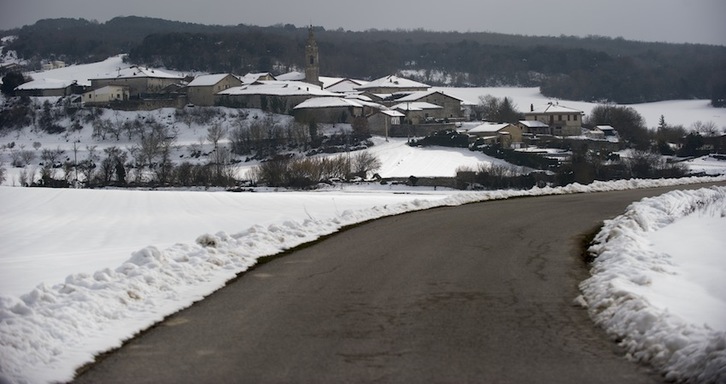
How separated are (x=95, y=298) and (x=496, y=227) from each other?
31.6 ft

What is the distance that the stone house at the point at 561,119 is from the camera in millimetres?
106669

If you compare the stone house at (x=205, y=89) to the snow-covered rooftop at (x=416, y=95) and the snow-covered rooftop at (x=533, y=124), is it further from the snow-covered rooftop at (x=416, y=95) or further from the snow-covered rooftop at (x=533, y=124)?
the snow-covered rooftop at (x=533, y=124)

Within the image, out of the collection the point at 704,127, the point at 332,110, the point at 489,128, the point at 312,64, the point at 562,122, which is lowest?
the point at 704,127

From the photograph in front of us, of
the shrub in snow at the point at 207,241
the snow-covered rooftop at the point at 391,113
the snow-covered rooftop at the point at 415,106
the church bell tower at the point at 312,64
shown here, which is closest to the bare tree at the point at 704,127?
the snow-covered rooftop at the point at 415,106

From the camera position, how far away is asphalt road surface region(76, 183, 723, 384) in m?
7.18

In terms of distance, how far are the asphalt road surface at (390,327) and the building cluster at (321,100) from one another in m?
79.5

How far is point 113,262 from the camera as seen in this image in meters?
14.7

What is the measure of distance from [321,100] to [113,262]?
95.6 m

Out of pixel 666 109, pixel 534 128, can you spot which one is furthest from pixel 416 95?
pixel 666 109

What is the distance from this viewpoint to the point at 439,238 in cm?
1566

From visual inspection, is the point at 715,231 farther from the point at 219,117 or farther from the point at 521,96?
the point at 521,96

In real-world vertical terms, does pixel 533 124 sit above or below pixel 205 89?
below

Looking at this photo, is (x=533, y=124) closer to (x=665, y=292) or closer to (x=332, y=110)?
(x=332, y=110)

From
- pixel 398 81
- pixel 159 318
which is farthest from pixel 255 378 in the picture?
pixel 398 81
